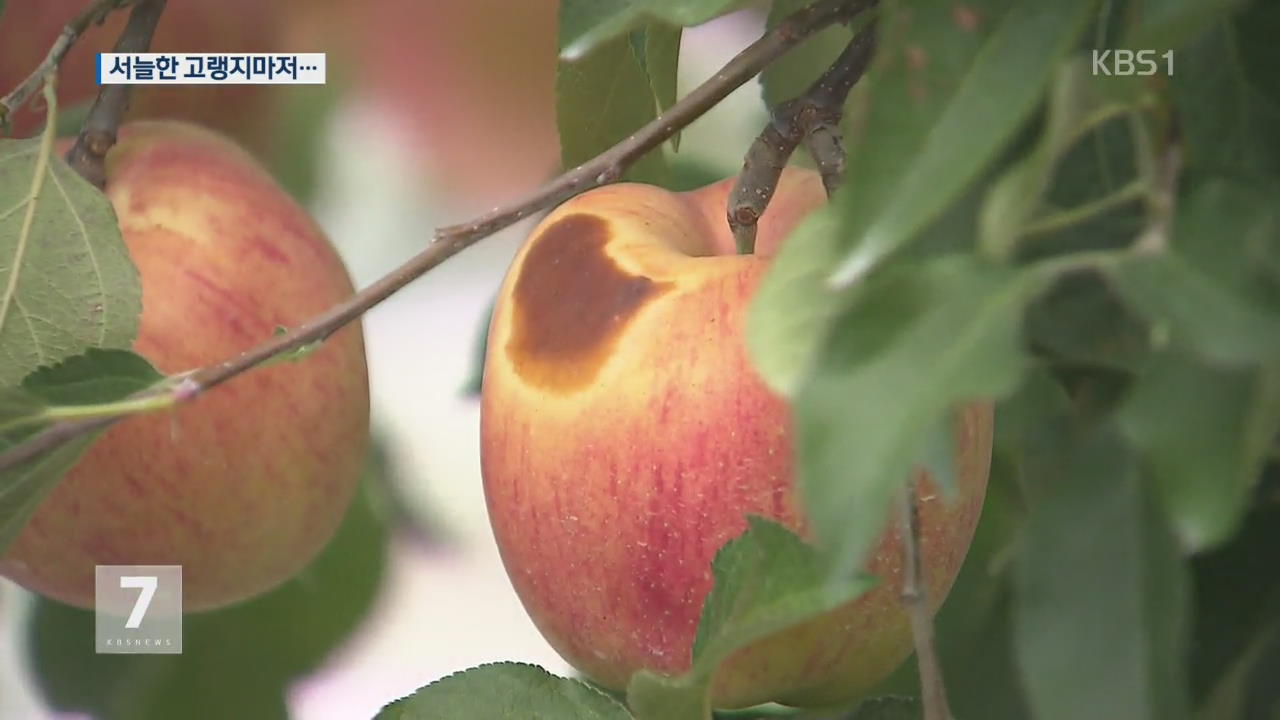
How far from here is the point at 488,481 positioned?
0.41m

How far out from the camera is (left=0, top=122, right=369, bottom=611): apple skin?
18.0 inches

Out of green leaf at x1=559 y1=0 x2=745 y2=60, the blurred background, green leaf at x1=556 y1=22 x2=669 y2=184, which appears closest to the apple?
the blurred background

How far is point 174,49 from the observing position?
1.59ft

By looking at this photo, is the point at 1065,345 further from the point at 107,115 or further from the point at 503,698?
the point at 107,115

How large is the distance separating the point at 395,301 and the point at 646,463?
217mm

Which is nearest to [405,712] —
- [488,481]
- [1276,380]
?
[488,481]

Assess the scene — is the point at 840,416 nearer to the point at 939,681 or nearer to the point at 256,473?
the point at 939,681

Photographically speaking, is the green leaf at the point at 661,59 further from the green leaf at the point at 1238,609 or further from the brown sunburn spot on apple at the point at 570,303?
the green leaf at the point at 1238,609

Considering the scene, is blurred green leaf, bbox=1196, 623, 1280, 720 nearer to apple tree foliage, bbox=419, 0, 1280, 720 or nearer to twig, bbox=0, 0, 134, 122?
apple tree foliage, bbox=419, 0, 1280, 720

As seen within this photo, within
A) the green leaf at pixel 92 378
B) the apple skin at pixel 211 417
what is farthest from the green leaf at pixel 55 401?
the apple skin at pixel 211 417

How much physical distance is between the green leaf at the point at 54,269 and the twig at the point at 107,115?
0.12 ft

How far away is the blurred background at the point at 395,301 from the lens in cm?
52

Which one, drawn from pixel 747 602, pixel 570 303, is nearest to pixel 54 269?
pixel 570 303
